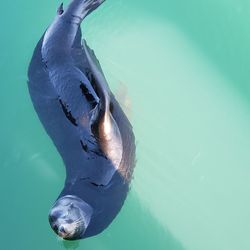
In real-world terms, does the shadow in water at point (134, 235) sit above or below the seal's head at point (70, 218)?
below

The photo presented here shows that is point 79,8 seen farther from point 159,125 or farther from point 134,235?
point 134,235

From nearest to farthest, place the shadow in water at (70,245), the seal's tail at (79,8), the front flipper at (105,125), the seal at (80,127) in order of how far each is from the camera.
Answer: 1. the front flipper at (105,125)
2. the seal at (80,127)
3. the shadow in water at (70,245)
4. the seal's tail at (79,8)

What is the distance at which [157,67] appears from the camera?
3523 millimetres

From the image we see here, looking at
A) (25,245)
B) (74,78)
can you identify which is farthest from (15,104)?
(25,245)

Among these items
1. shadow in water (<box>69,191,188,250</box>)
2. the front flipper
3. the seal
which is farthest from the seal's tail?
shadow in water (<box>69,191,188,250</box>)

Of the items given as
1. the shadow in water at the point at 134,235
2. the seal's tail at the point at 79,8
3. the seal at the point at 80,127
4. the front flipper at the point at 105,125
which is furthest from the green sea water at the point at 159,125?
the seal's tail at the point at 79,8

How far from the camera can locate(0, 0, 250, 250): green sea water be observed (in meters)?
2.96

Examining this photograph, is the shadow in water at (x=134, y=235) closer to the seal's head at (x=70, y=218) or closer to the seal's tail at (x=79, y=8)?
the seal's head at (x=70, y=218)

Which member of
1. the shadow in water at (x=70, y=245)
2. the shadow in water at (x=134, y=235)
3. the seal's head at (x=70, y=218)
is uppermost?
the seal's head at (x=70, y=218)

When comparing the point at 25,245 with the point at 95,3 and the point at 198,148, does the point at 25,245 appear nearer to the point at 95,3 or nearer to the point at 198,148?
the point at 198,148

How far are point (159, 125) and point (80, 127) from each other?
59cm

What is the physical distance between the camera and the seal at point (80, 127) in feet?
8.59

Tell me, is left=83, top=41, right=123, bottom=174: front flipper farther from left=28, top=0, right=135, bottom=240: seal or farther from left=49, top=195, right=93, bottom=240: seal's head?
left=49, top=195, right=93, bottom=240: seal's head

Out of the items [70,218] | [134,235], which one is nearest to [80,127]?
[70,218]
